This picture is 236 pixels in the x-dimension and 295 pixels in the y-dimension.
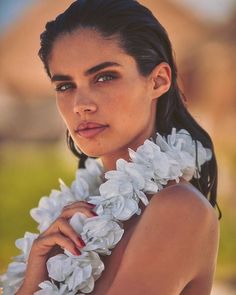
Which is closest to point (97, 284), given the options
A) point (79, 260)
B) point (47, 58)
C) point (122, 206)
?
point (79, 260)

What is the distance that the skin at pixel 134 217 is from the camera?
4.80 ft

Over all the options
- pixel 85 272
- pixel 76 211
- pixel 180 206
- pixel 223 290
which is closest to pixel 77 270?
pixel 85 272

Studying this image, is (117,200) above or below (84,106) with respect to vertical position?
below

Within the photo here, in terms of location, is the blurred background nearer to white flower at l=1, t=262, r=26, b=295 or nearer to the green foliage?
the green foliage

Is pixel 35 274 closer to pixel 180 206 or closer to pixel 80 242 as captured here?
pixel 80 242

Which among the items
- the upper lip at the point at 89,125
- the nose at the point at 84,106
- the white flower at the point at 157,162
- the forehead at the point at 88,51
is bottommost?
the white flower at the point at 157,162

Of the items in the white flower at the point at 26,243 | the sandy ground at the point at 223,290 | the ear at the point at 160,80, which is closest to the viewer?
the ear at the point at 160,80

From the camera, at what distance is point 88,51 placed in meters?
1.68

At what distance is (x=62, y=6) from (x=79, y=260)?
398 centimetres

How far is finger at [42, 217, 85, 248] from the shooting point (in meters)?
1.59

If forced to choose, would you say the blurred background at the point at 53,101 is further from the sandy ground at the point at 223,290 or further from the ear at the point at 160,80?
the ear at the point at 160,80

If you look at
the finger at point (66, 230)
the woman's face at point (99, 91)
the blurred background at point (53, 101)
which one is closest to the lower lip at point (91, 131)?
the woman's face at point (99, 91)

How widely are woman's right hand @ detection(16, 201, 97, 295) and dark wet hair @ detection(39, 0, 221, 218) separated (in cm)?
35

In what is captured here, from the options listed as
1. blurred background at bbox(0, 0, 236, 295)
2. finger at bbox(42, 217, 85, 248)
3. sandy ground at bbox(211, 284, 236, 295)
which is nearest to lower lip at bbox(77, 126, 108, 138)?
finger at bbox(42, 217, 85, 248)
